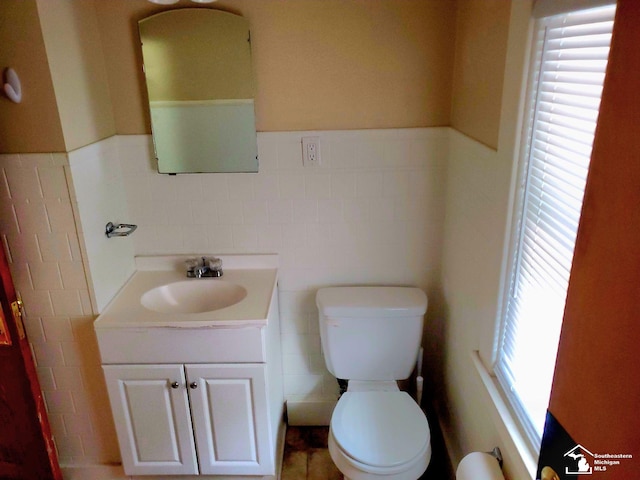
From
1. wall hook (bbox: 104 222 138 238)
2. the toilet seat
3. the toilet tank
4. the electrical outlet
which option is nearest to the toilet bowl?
the toilet seat

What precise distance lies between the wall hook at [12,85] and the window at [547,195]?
155 cm

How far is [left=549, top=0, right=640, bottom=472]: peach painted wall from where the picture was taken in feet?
1.80

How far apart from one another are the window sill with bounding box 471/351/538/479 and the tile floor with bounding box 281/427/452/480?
2.42 feet

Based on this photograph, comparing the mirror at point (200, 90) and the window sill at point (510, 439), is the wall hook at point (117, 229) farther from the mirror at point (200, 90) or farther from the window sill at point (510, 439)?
the window sill at point (510, 439)

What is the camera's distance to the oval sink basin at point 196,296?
1990mm

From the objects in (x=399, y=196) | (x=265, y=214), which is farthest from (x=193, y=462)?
(x=399, y=196)

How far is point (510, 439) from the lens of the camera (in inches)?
49.0

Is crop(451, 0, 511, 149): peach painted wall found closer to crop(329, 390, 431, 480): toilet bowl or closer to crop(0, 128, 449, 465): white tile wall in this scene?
crop(0, 128, 449, 465): white tile wall

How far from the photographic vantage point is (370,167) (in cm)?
197

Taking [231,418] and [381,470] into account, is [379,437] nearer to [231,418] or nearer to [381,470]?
[381,470]

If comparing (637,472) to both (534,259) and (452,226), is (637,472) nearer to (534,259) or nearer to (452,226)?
(534,259)

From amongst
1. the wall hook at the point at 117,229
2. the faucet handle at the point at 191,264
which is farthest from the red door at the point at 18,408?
the faucet handle at the point at 191,264

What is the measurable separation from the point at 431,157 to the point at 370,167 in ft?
0.84

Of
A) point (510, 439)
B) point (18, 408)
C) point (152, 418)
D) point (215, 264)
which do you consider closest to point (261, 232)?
point (215, 264)
